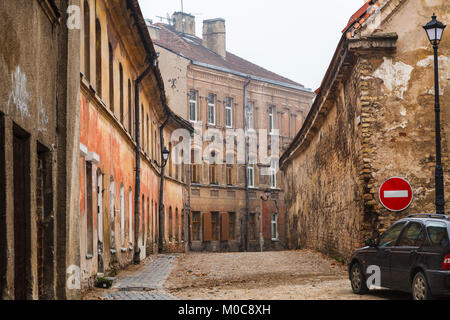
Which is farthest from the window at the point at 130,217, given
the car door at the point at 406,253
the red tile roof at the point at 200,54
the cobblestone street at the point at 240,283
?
the red tile roof at the point at 200,54

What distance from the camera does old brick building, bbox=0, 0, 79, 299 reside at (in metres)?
8.48

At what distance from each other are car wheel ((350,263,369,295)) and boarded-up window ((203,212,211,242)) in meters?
38.2

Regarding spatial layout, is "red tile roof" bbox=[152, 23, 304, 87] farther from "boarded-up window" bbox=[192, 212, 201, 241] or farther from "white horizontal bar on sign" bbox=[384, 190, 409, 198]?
"white horizontal bar on sign" bbox=[384, 190, 409, 198]

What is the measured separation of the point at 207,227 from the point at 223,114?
808 cm

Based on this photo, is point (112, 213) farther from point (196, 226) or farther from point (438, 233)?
point (196, 226)

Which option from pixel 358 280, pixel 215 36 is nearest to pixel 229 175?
pixel 215 36

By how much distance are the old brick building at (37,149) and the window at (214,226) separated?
41016 mm

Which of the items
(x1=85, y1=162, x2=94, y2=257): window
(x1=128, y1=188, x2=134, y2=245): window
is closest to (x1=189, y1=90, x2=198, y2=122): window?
(x1=128, y1=188, x2=134, y2=245): window

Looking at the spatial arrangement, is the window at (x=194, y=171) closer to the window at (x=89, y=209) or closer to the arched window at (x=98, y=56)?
the arched window at (x=98, y=56)

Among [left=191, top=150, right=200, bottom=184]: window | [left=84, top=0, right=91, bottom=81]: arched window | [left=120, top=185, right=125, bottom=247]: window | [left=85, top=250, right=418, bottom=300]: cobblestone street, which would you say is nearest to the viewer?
[left=85, top=250, right=418, bottom=300]: cobblestone street

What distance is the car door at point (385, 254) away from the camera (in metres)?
12.8

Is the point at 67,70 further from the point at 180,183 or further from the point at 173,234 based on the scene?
the point at 180,183

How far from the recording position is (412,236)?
40.1 feet

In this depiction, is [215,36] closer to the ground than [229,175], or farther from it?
farther from it
